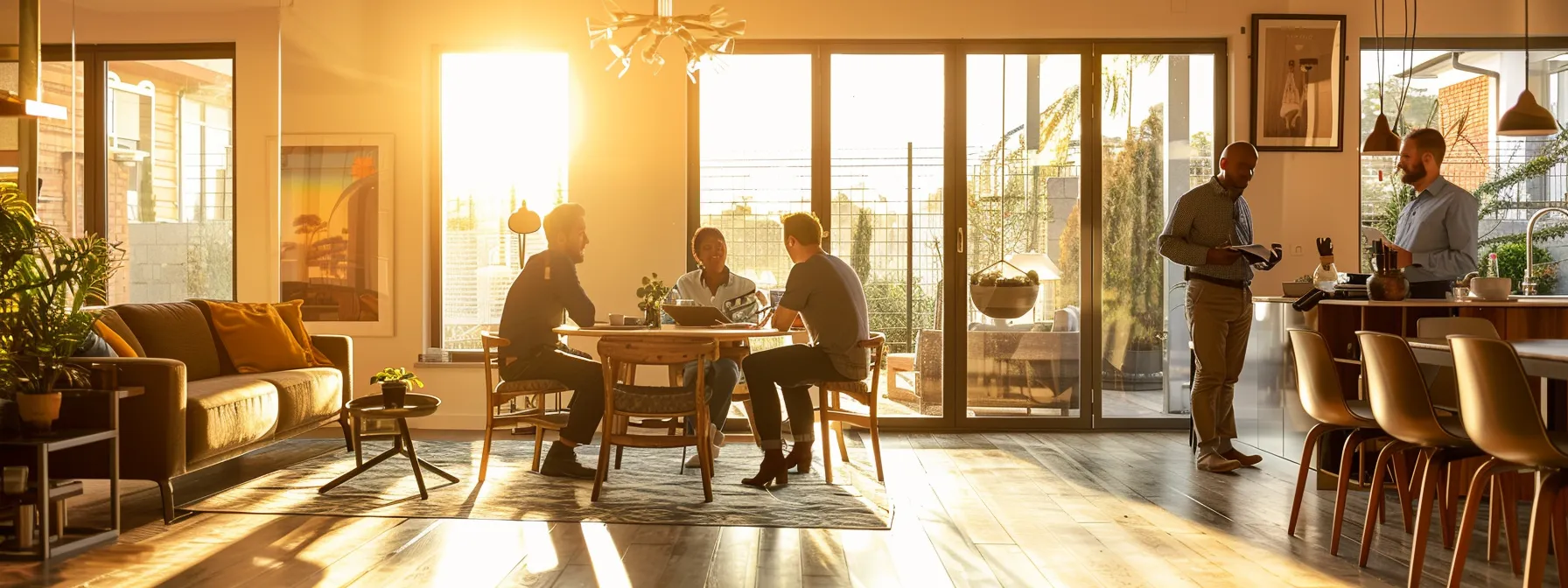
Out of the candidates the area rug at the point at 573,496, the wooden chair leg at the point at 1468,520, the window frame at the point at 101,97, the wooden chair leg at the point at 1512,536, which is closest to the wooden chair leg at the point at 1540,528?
the wooden chair leg at the point at 1468,520

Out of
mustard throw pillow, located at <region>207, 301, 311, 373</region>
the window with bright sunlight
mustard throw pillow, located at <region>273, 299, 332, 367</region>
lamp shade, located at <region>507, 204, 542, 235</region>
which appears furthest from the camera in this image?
the window with bright sunlight

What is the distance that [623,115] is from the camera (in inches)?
275

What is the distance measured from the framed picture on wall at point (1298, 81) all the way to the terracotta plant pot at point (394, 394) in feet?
17.0

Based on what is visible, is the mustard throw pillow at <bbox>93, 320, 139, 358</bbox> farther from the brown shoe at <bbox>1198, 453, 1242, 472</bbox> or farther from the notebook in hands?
the brown shoe at <bbox>1198, 453, 1242, 472</bbox>

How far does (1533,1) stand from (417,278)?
7073 mm

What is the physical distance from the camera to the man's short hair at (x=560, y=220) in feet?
17.2

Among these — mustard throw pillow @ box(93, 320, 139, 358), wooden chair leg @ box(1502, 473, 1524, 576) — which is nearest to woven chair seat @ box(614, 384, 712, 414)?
mustard throw pillow @ box(93, 320, 139, 358)

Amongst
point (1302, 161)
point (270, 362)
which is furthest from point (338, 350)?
point (1302, 161)

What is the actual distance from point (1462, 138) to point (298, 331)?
6982 millimetres

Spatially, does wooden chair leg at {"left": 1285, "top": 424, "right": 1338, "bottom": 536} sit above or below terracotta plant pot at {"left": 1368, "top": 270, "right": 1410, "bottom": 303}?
below

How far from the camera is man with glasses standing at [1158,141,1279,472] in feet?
18.6

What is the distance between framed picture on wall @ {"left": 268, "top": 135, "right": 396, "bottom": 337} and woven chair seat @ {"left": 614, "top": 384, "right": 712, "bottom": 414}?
119 inches

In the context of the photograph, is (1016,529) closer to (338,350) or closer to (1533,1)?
(338,350)

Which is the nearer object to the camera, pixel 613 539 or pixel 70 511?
pixel 613 539
